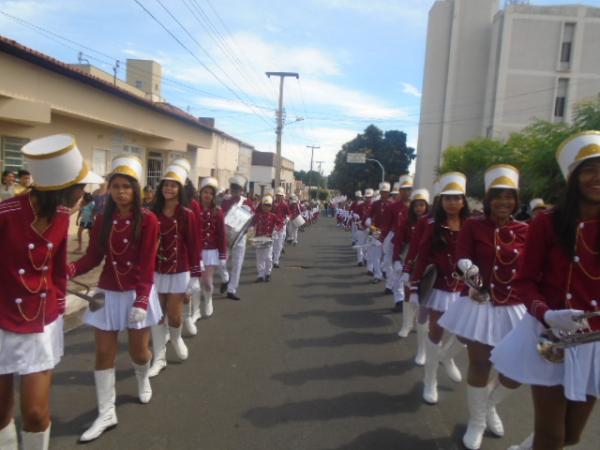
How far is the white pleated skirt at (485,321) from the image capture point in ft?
12.7

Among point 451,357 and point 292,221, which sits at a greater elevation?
point 292,221

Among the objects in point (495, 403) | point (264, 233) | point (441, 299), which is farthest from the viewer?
point (264, 233)

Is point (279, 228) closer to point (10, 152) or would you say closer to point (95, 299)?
point (10, 152)

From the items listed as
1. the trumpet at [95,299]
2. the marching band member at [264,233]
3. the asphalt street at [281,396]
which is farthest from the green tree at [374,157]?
the trumpet at [95,299]

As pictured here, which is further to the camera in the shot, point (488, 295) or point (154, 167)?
point (154, 167)

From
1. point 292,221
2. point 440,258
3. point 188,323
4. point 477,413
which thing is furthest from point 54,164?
point 292,221

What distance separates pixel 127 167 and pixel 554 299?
3.22 metres

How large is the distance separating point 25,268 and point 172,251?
2455mm

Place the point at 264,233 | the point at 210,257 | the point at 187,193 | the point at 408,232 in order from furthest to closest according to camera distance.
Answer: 1. the point at 264,233
2. the point at 210,257
3. the point at 408,232
4. the point at 187,193

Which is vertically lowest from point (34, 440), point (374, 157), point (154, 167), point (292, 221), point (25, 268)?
point (34, 440)

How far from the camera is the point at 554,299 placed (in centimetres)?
294

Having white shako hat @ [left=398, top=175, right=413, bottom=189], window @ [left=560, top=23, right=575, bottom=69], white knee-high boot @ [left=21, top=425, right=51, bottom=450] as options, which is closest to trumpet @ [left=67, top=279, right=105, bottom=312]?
white knee-high boot @ [left=21, top=425, right=51, bottom=450]

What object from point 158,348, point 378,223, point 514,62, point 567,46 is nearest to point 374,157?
point 514,62

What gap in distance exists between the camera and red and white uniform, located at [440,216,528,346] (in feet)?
12.9
